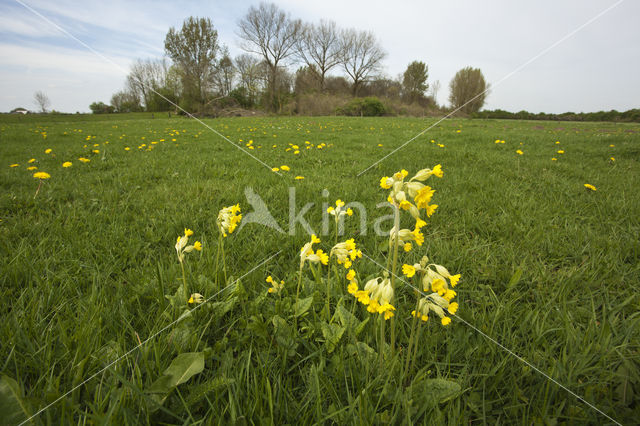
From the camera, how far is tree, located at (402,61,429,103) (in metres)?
40.6

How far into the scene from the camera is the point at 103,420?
0.82 metres

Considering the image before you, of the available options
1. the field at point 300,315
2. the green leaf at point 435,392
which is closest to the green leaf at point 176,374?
the field at point 300,315

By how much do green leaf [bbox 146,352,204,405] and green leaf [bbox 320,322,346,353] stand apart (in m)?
0.54

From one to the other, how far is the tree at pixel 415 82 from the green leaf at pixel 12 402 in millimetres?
45684

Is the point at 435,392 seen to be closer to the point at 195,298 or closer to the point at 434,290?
the point at 434,290

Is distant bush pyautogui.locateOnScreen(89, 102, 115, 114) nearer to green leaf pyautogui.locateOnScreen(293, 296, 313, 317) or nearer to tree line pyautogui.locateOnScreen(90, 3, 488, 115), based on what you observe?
tree line pyautogui.locateOnScreen(90, 3, 488, 115)

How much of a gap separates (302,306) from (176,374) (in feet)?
2.05

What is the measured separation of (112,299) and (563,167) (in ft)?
21.3

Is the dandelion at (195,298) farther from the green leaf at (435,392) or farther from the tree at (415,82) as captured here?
the tree at (415,82)

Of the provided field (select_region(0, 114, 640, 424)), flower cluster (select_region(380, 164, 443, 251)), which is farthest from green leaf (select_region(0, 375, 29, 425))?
flower cluster (select_region(380, 164, 443, 251))

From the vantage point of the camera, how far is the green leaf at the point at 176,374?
3.20 feet

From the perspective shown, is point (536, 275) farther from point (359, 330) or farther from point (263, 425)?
point (263, 425)

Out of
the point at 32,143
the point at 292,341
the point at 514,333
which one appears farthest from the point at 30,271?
the point at 32,143

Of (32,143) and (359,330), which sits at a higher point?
(32,143)
